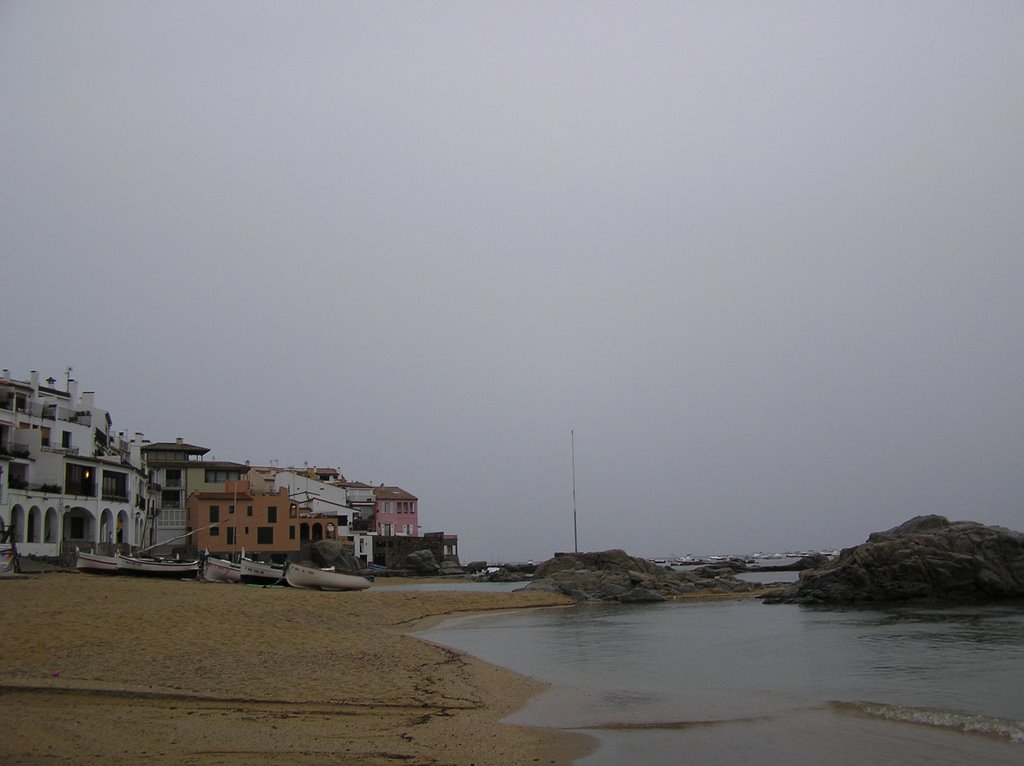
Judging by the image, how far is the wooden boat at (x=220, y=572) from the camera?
47062 mm

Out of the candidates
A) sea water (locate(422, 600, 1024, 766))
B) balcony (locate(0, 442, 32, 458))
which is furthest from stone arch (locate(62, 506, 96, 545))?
sea water (locate(422, 600, 1024, 766))

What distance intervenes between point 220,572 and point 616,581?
29.0 meters

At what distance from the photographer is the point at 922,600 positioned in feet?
160

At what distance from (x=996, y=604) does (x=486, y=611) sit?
29445 mm

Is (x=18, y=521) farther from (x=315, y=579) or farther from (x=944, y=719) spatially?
(x=944, y=719)

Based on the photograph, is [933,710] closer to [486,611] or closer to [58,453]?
[486,611]

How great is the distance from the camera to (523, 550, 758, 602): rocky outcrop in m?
57.8

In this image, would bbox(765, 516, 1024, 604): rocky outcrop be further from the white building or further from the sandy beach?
the white building

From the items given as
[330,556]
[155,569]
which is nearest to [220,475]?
[330,556]

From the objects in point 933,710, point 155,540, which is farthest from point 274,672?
point 155,540

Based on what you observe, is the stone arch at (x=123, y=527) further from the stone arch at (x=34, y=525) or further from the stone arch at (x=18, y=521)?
the stone arch at (x=18, y=521)

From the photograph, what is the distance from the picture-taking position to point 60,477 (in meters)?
51.7

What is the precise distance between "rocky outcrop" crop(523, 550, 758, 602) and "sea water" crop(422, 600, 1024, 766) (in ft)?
55.3

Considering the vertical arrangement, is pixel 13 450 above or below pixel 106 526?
above
